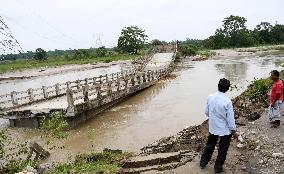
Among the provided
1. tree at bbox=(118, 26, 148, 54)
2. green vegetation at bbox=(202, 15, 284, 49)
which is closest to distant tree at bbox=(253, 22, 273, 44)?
green vegetation at bbox=(202, 15, 284, 49)

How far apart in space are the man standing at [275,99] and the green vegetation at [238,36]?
98096mm

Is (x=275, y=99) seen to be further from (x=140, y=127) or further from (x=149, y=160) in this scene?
(x=140, y=127)

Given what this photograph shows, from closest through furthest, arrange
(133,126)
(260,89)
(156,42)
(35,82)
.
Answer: (133,126)
(260,89)
(35,82)
(156,42)

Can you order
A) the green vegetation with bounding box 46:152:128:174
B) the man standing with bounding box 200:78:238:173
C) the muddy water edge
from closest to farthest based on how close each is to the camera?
1. the man standing with bounding box 200:78:238:173
2. the green vegetation with bounding box 46:152:128:174
3. the muddy water edge

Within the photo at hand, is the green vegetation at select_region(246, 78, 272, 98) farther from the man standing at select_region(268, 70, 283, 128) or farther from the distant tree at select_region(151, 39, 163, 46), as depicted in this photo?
the distant tree at select_region(151, 39, 163, 46)

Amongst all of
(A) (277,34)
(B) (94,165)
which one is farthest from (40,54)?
(B) (94,165)

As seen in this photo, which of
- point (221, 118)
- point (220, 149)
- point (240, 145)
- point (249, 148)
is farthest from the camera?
point (240, 145)

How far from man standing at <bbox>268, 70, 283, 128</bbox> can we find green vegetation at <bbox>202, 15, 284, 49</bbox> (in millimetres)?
98096

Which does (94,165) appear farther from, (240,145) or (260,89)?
(260,89)

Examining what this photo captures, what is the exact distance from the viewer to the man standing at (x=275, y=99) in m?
9.70

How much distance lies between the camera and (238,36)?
105 metres

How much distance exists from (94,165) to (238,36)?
10138 cm

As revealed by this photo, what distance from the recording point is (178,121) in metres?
16.5

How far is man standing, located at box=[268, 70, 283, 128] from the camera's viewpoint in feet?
31.8
